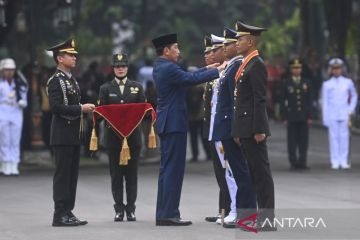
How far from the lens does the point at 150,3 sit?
6694cm

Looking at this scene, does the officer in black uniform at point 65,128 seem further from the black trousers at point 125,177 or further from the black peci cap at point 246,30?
the black peci cap at point 246,30

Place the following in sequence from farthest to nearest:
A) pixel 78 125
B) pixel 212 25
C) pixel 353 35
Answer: pixel 212 25
pixel 353 35
pixel 78 125

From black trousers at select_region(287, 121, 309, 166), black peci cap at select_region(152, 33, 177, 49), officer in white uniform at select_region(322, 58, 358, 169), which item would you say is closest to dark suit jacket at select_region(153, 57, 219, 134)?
black peci cap at select_region(152, 33, 177, 49)

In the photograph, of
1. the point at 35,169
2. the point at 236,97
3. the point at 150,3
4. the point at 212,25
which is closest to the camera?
the point at 236,97

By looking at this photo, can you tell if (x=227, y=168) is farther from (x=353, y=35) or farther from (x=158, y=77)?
(x=353, y=35)

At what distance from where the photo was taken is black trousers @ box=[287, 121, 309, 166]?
2242 centimetres

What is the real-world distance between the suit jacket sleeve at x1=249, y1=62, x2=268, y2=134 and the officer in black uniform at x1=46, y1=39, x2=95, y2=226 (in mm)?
2146

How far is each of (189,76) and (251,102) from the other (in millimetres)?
994

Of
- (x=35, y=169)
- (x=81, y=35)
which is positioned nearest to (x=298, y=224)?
(x=35, y=169)

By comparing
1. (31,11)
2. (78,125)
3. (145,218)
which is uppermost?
(31,11)

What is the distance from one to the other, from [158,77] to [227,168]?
1258 millimetres

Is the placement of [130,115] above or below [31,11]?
below

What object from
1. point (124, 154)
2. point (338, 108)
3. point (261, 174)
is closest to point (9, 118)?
point (338, 108)

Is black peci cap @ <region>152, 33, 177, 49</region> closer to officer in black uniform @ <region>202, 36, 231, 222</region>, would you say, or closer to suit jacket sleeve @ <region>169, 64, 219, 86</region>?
suit jacket sleeve @ <region>169, 64, 219, 86</region>
